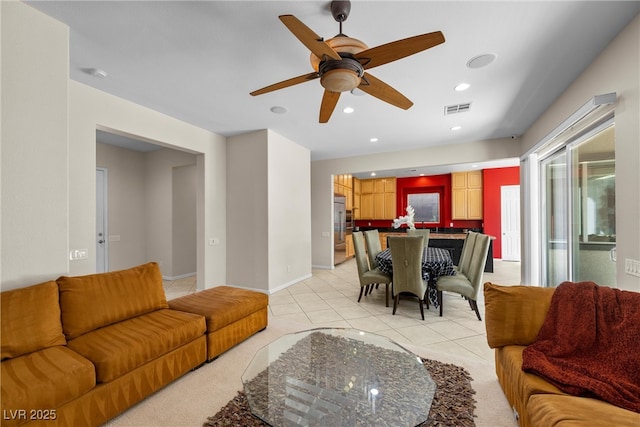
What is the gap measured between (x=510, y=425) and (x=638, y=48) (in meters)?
2.76

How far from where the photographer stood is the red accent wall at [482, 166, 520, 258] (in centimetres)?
729

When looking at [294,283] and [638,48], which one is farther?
[294,283]

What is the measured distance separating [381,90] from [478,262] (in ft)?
8.21

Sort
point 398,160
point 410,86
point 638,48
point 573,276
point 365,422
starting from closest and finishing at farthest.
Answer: point 365,422
point 638,48
point 410,86
point 573,276
point 398,160

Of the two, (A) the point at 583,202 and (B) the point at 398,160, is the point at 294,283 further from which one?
(A) the point at 583,202

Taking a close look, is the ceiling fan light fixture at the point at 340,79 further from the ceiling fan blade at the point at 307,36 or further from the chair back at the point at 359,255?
the chair back at the point at 359,255

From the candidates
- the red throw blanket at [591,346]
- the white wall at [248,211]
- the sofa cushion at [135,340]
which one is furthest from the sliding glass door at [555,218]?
the sofa cushion at [135,340]

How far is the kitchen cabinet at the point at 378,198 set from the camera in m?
8.81

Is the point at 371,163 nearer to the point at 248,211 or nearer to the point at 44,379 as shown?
the point at 248,211

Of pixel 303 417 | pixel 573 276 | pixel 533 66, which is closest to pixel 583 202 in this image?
pixel 573 276

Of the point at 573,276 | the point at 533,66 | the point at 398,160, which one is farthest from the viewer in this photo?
the point at 398,160

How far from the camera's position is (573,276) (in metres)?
3.24

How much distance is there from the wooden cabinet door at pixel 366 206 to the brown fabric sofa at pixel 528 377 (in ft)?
23.7

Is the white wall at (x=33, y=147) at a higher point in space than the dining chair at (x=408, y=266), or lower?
higher
